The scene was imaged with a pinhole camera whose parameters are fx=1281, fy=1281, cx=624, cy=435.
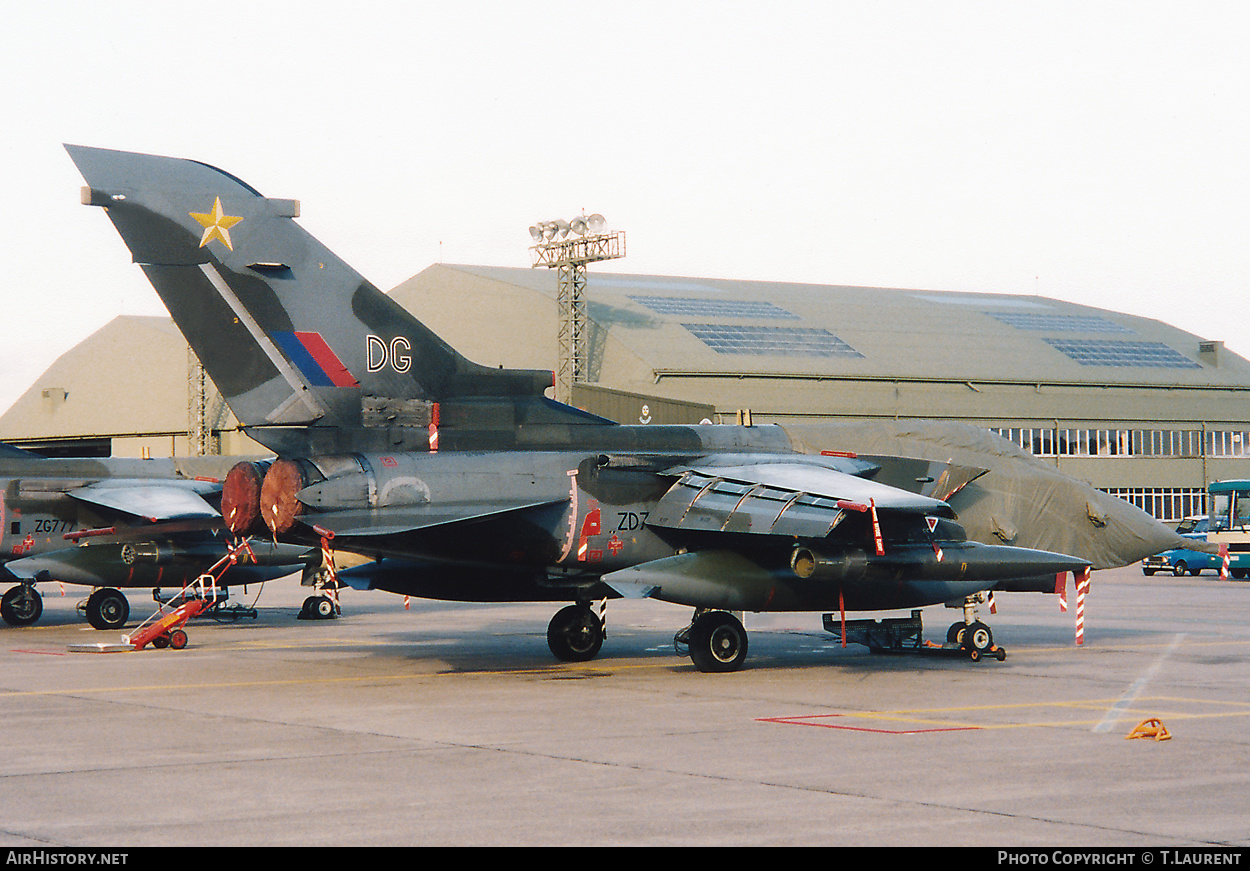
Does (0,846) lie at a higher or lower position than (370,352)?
lower

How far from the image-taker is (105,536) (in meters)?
25.0

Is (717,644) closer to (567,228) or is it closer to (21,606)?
(21,606)

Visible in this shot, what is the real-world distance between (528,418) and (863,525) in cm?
461

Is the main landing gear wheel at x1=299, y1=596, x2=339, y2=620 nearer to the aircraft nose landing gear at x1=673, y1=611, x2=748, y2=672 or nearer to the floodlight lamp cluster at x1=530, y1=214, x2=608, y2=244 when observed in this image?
the aircraft nose landing gear at x1=673, y1=611, x2=748, y2=672

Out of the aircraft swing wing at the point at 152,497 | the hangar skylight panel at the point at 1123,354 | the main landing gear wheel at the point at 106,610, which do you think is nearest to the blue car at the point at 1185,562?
the hangar skylight panel at the point at 1123,354

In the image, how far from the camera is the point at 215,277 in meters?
15.7

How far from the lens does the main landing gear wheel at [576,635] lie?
60.7 feet

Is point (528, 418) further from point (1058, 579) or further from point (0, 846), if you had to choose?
point (0, 846)

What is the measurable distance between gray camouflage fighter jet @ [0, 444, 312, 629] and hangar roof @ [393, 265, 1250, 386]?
33.3 meters

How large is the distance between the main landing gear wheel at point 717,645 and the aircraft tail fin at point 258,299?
14.9 ft

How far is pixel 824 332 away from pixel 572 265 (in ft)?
52.8

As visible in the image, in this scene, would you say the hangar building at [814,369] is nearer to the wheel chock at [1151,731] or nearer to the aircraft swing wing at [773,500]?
the aircraft swing wing at [773,500]

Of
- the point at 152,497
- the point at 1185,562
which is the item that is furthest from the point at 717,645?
the point at 1185,562
